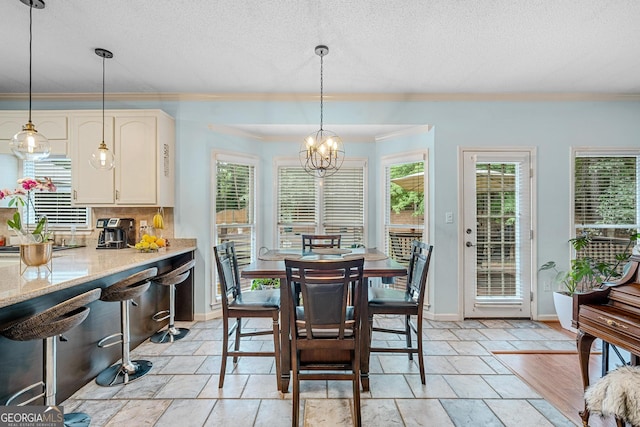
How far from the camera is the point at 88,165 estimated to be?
11.1 feet

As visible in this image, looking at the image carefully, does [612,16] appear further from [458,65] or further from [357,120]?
[357,120]

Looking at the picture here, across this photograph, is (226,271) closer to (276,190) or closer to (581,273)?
(276,190)

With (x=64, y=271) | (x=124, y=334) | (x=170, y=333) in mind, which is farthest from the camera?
(x=170, y=333)

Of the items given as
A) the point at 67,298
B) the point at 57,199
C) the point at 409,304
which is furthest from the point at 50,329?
the point at 57,199

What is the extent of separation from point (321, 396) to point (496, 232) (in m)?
2.80

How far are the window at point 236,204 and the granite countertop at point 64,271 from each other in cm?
69

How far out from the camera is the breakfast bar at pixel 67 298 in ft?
5.73

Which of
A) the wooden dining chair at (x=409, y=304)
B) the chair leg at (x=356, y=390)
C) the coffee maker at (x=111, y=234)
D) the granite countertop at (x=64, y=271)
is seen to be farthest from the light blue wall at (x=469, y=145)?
the chair leg at (x=356, y=390)

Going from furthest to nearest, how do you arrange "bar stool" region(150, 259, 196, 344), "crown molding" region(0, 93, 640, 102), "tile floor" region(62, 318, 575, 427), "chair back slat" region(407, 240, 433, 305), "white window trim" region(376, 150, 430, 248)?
"white window trim" region(376, 150, 430, 248)
"crown molding" region(0, 93, 640, 102)
"bar stool" region(150, 259, 196, 344)
"chair back slat" region(407, 240, 433, 305)
"tile floor" region(62, 318, 575, 427)

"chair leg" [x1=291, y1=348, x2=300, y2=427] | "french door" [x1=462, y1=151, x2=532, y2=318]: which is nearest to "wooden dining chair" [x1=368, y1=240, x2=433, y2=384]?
"chair leg" [x1=291, y1=348, x2=300, y2=427]

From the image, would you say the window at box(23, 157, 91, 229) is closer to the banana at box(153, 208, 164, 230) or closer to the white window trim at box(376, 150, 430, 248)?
the banana at box(153, 208, 164, 230)

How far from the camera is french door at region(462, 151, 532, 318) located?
367 centimetres

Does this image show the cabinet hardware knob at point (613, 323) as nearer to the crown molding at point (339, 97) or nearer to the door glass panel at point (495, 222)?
the door glass panel at point (495, 222)

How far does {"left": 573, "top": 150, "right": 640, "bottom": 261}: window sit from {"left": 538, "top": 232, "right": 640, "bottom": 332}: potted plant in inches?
4.3
